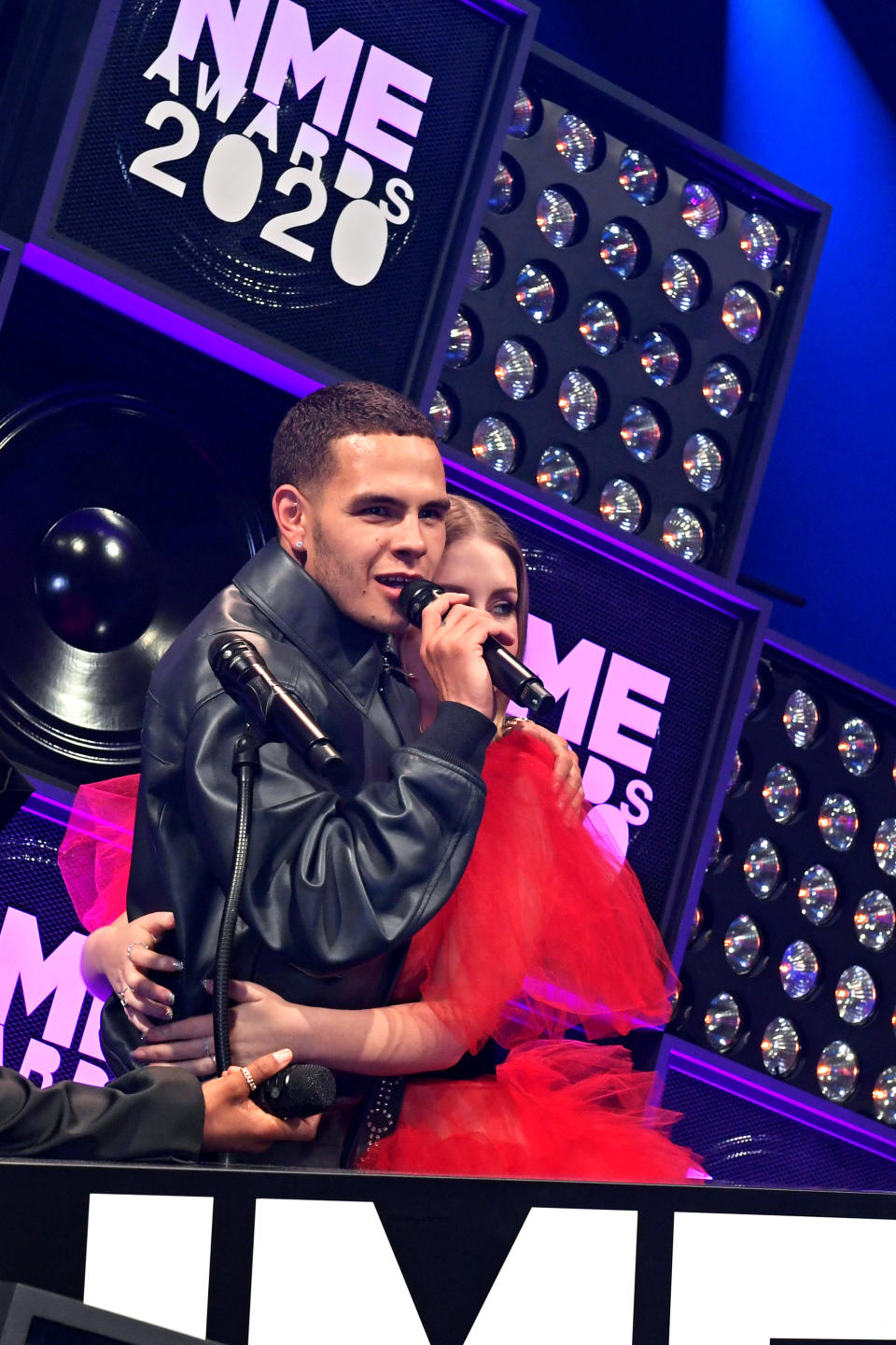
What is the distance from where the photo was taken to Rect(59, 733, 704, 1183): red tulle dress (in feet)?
5.92

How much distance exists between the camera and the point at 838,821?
3.43 metres

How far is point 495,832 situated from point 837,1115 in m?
1.59

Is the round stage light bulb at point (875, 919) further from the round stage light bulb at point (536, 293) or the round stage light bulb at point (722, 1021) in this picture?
the round stage light bulb at point (536, 293)

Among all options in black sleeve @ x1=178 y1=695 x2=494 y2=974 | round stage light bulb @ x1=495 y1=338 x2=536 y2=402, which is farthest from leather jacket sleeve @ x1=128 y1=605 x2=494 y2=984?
round stage light bulb @ x1=495 y1=338 x2=536 y2=402

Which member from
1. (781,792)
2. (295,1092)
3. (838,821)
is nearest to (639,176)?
(781,792)

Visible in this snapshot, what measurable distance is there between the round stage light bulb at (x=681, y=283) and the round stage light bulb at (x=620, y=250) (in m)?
0.08

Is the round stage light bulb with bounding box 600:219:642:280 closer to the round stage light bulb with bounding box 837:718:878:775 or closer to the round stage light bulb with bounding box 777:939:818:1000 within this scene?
the round stage light bulb with bounding box 837:718:878:775

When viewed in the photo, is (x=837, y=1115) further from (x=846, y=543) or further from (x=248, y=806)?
(x=248, y=806)

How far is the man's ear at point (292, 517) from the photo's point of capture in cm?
190

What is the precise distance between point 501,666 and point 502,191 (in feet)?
4.82

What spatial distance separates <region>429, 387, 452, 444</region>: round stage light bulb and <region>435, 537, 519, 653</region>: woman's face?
707 millimetres

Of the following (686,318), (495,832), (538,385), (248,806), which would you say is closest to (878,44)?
(686,318)

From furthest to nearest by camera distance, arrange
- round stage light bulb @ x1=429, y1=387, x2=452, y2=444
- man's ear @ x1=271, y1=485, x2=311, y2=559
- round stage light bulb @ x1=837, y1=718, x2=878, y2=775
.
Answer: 1. round stage light bulb @ x1=837, y1=718, x2=878, y2=775
2. round stage light bulb @ x1=429, y1=387, x2=452, y2=444
3. man's ear @ x1=271, y1=485, x2=311, y2=559

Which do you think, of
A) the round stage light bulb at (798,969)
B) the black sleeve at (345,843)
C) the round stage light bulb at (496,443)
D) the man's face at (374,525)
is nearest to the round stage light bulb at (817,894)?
the round stage light bulb at (798,969)
